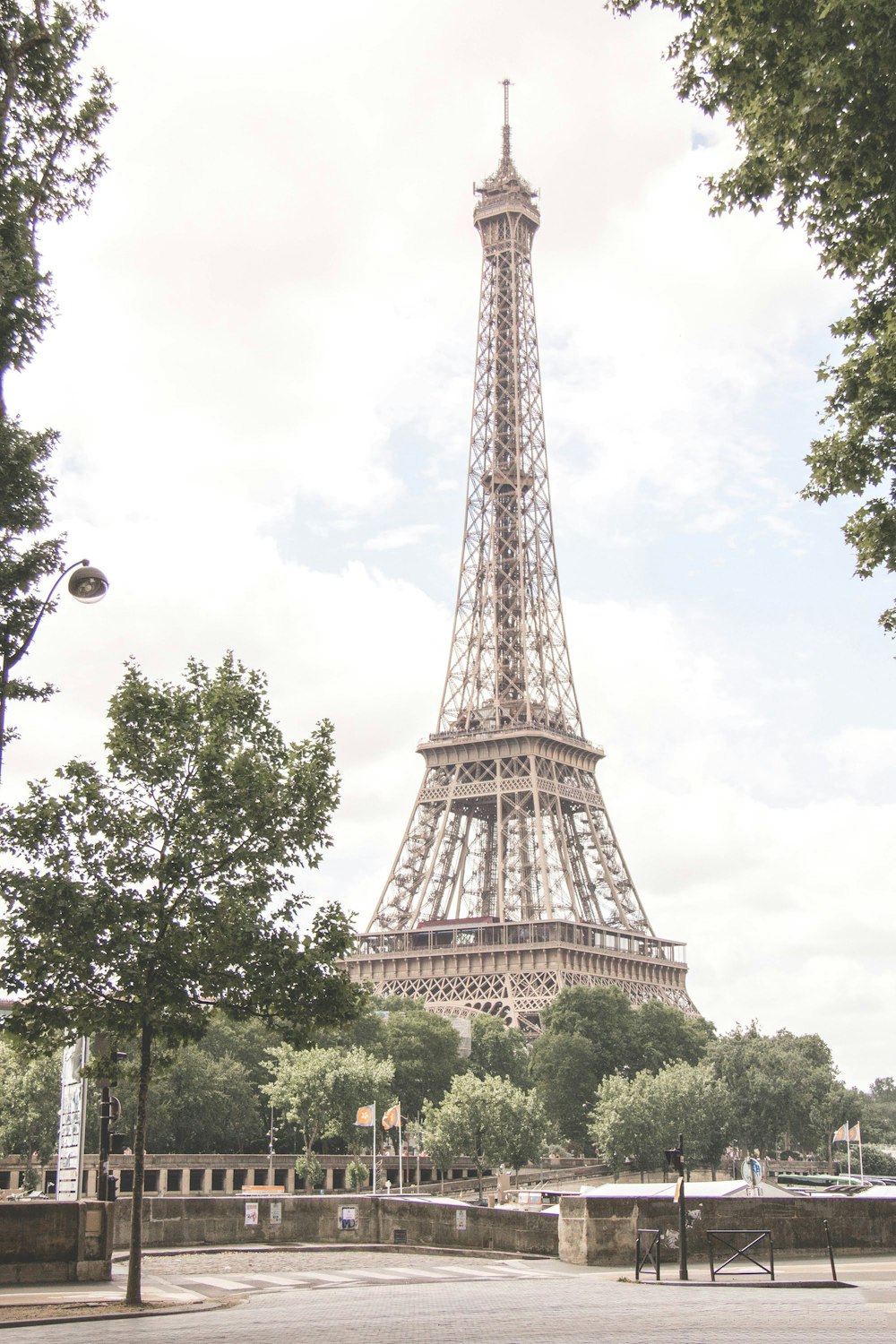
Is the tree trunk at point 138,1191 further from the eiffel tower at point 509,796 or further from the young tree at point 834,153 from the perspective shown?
the eiffel tower at point 509,796

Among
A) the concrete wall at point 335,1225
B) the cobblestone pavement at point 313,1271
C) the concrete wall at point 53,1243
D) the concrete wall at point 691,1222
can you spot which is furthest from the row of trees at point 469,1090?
the concrete wall at point 53,1243

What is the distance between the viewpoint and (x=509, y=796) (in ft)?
400

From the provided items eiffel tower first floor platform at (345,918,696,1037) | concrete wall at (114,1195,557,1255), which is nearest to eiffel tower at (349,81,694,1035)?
eiffel tower first floor platform at (345,918,696,1037)

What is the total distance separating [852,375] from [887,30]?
6513 millimetres

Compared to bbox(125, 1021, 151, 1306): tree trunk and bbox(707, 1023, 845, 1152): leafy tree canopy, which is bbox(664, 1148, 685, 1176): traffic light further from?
bbox(707, 1023, 845, 1152): leafy tree canopy

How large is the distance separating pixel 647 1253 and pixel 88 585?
724 inches

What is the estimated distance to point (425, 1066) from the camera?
105m

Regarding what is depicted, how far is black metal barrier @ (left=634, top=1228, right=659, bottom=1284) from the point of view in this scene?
2784cm

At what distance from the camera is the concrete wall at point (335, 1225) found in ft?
123

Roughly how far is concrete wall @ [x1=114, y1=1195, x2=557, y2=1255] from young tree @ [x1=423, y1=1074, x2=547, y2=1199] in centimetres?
5100

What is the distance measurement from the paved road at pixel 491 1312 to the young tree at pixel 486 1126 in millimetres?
58200

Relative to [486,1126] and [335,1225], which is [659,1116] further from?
[335,1225]

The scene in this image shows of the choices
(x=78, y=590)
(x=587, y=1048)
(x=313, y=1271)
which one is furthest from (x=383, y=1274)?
(x=587, y=1048)

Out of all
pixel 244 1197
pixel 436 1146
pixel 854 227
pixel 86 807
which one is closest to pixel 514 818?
pixel 436 1146
